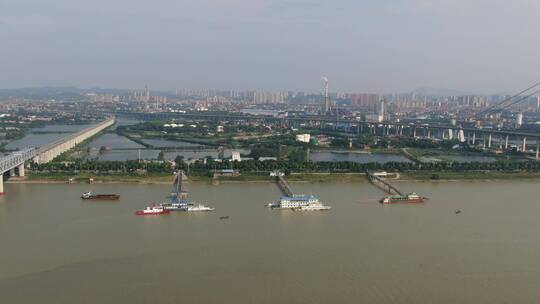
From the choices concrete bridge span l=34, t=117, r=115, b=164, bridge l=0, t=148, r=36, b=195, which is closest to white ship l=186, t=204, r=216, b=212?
bridge l=0, t=148, r=36, b=195

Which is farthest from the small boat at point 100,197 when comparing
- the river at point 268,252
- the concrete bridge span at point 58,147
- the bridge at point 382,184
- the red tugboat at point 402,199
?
the bridge at point 382,184

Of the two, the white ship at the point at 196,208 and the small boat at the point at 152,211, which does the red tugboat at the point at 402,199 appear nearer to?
the white ship at the point at 196,208

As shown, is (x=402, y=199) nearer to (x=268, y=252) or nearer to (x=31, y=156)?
(x=268, y=252)

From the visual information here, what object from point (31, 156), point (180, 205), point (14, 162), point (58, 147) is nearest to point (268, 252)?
point (180, 205)

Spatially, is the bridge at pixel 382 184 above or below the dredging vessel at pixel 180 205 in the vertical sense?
above

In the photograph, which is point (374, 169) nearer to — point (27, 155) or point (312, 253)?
point (312, 253)
